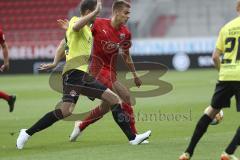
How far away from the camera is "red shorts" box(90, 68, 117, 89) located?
10.5 metres

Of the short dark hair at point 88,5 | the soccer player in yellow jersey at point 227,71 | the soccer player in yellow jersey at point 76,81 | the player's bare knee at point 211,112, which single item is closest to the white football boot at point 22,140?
the soccer player in yellow jersey at point 76,81

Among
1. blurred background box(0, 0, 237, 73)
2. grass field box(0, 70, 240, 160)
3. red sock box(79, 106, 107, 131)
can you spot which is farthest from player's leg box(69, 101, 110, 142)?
blurred background box(0, 0, 237, 73)

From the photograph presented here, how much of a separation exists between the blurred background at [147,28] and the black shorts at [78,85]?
23.0 metres

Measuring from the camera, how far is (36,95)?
20.7 m

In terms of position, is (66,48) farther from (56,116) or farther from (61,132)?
(61,132)

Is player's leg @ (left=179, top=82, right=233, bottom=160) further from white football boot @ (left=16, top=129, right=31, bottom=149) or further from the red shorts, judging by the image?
white football boot @ (left=16, top=129, right=31, bottom=149)

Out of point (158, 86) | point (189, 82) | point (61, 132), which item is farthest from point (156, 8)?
point (61, 132)

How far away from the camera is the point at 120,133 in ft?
38.4

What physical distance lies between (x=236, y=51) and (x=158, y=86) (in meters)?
12.6

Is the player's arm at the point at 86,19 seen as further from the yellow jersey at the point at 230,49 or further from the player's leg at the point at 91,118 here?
the yellow jersey at the point at 230,49

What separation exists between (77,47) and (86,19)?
65cm

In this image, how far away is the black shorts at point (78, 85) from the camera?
977 centimetres

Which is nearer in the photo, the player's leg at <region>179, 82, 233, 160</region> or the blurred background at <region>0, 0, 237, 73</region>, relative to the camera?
the player's leg at <region>179, 82, 233, 160</region>

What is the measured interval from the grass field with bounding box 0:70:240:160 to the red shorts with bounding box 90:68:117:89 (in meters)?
0.91
